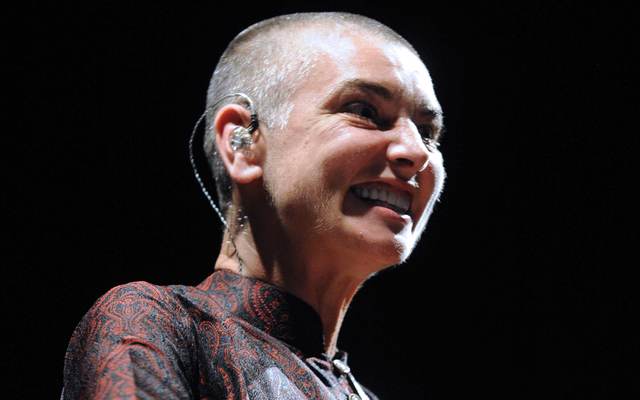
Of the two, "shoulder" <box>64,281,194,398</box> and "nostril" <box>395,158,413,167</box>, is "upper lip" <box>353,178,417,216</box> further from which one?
"shoulder" <box>64,281,194,398</box>

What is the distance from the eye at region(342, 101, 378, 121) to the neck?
0.29 meters

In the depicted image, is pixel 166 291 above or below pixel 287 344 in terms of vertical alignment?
above

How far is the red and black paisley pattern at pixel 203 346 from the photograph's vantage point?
1.20 metres

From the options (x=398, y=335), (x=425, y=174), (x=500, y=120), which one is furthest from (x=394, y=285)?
(x=425, y=174)

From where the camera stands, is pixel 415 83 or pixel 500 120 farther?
pixel 500 120

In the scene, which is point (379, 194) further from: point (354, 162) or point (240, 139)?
point (240, 139)

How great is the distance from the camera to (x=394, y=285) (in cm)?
274

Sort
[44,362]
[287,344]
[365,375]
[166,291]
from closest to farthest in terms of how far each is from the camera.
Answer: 1. [166,291]
2. [287,344]
3. [44,362]
4. [365,375]

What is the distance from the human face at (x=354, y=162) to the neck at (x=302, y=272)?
3cm

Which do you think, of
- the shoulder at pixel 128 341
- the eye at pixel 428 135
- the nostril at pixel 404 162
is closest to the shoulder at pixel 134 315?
the shoulder at pixel 128 341

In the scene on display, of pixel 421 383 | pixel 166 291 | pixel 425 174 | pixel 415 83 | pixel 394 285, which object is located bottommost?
pixel 421 383

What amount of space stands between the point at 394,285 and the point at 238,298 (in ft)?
3.96

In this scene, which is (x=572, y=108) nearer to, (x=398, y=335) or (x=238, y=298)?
(x=398, y=335)

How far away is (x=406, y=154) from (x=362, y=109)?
0.14m
